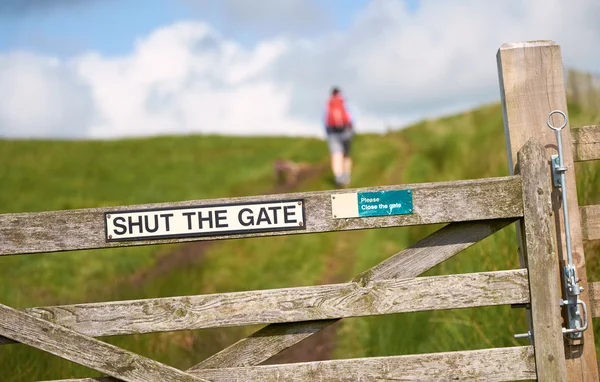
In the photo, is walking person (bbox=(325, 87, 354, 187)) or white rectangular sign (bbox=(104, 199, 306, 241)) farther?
walking person (bbox=(325, 87, 354, 187))

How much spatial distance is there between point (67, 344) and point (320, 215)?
62.5 inches

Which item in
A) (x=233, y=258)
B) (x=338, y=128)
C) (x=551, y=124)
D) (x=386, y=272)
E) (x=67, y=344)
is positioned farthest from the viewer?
(x=338, y=128)

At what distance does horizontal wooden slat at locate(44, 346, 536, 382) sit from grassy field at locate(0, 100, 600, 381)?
153cm

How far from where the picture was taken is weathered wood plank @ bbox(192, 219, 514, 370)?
390cm

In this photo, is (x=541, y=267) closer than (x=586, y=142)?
Yes

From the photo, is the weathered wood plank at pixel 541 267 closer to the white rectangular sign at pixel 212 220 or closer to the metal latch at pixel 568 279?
the metal latch at pixel 568 279

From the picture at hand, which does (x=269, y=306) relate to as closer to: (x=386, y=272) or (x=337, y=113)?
(x=386, y=272)

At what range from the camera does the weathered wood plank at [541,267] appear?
12.6ft

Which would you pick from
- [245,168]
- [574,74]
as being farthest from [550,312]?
[245,168]

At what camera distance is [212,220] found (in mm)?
3881

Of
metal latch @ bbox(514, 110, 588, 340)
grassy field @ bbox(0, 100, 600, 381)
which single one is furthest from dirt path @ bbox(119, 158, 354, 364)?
metal latch @ bbox(514, 110, 588, 340)

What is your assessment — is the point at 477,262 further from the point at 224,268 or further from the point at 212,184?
the point at 212,184

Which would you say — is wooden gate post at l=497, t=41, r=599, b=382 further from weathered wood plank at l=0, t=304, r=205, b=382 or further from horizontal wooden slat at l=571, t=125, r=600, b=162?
weathered wood plank at l=0, t=304, r=205, b=382

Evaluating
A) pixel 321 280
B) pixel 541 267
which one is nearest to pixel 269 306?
pixel 541 267
